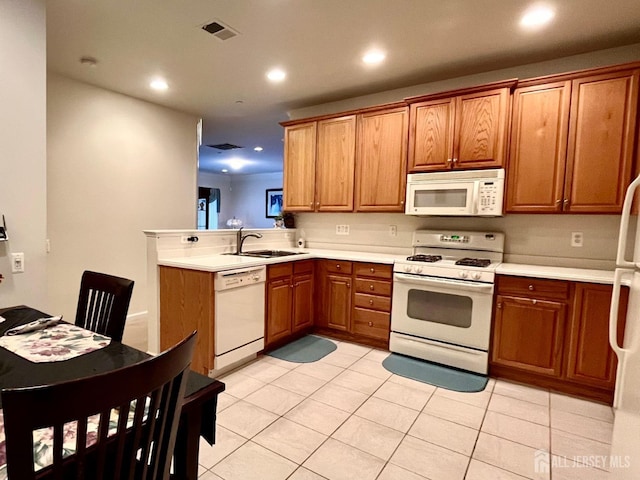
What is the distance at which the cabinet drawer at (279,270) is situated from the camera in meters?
3.18

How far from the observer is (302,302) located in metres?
3.58

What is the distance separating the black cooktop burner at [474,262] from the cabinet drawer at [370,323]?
848mm

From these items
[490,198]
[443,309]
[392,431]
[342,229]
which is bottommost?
[392,431]

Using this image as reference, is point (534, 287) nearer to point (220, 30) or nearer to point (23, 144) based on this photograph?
point (220, 30)

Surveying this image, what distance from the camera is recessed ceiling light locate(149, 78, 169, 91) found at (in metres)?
3.52

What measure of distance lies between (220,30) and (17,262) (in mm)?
2073

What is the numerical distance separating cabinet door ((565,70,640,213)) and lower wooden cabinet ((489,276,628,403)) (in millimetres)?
705

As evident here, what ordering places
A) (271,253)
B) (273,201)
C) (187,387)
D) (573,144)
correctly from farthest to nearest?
(273,201)
(271,253)
(573,144)
(187,387)

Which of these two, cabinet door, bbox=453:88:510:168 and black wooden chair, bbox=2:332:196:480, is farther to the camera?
cabinet door, bbox=453:88:510:168

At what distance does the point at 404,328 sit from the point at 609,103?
2382 millimetres

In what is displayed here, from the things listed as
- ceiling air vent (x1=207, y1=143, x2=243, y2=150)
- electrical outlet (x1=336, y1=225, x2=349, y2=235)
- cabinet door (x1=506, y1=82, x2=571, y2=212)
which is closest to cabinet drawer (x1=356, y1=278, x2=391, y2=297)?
electrical outlet (x1=336, y1=225, x2=349, y2=235)

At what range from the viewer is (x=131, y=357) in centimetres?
121

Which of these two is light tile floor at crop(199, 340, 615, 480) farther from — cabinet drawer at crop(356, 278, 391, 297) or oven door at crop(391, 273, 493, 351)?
cabinet drawer at crop(356, 278, 391, 297)

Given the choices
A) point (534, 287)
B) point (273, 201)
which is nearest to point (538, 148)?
point (534, 287)
